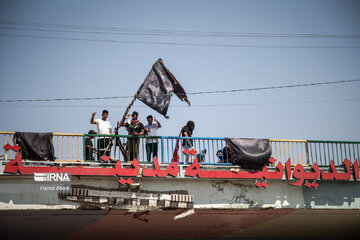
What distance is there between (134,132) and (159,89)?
1966 millimetres

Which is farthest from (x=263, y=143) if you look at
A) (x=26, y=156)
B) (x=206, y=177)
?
(x=26, y=156)

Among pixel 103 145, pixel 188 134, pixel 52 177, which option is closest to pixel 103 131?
pixel 103 145

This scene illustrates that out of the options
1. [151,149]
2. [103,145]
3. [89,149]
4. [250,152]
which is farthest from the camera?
[250,152]

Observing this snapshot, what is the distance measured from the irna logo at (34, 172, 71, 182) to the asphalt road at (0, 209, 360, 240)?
1.09 meters

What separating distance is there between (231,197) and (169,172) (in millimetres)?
2316

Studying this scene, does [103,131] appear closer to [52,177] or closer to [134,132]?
[134,132]

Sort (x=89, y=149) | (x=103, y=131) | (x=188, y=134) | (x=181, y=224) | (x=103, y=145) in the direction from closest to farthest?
(x=89, y=149) < (x=103, y=145) < (x=103, y=131) < (x=188, y=134) < (x=181, y=224)

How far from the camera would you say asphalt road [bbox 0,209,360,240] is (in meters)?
15.8

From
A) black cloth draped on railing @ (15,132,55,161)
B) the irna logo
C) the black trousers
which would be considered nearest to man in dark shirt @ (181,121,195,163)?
the black trousers

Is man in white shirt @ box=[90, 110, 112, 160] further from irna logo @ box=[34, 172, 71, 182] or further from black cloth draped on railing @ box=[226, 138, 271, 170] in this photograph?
black cloth draped on railing @ box=[226, 138, 271, 170]

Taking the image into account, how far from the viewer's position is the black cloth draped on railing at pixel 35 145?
14.5m

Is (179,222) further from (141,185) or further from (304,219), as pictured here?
(304,219)

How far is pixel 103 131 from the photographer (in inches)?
628

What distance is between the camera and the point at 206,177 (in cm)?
1550
